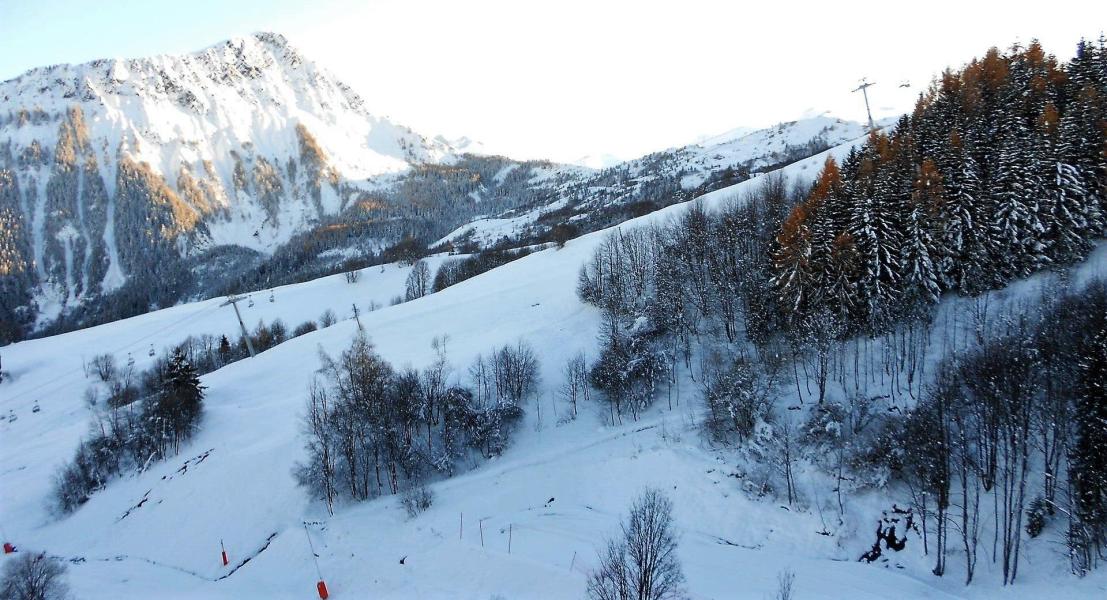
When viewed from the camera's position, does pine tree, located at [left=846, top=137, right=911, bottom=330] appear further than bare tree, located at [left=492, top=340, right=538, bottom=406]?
Result: No

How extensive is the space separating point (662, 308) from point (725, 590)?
1149 inches

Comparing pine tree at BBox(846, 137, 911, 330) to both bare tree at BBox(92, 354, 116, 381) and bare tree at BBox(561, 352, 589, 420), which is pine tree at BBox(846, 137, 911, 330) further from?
bare tree at BBox(92, 354, 116, 381)

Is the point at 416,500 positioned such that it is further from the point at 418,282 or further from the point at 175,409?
the point at 418,282

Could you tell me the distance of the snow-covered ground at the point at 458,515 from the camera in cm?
2272

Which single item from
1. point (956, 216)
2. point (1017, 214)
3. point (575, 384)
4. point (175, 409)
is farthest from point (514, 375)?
point (1017, 214)

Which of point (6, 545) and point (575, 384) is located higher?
point (575, 384)

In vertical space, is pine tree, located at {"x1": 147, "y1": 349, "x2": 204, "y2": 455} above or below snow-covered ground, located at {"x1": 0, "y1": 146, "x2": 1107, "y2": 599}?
above

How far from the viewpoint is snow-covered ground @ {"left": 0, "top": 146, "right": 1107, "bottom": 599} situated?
2272 centimetres

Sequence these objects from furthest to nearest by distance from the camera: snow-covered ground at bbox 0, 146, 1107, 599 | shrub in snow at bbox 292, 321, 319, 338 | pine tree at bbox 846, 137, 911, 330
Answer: shrub in snow at bbox 292, 321, 319, 338, pine tree at bbox 846, 137, 911, 330, snow-covered ground at bbox 0, 146, 1107, 599

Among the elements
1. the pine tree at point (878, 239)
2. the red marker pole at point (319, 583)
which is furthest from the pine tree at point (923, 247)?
the red marker pole at point (319, 583)

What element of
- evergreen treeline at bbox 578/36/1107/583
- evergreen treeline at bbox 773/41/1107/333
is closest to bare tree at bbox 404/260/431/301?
evergreen treeline at bbox 578/36/1107/583

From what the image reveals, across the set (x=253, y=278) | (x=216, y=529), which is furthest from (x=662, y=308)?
(x=253, y=278)

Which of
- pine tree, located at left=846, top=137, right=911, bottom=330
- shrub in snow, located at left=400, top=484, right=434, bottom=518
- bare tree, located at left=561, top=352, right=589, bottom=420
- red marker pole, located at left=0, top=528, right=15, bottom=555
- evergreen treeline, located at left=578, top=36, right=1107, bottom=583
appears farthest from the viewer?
bare tree, located at left=561, top=352, right=589, bottom=420

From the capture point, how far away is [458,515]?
3091 cm
